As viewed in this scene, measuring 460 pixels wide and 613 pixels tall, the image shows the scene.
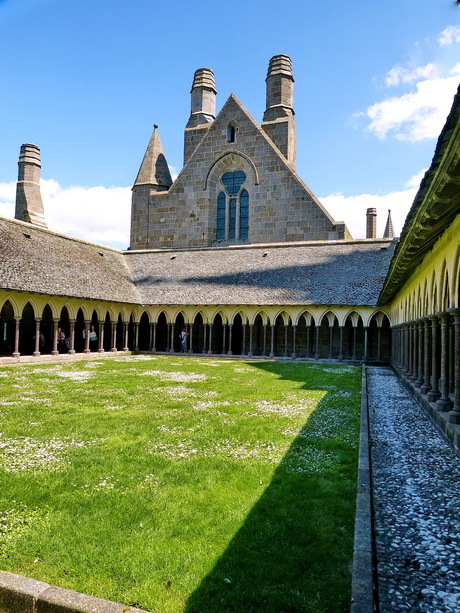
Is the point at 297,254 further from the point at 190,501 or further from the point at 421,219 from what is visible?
the point at 190,501

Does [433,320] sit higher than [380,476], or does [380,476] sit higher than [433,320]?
[433,320]

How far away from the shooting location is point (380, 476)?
5.99 meters

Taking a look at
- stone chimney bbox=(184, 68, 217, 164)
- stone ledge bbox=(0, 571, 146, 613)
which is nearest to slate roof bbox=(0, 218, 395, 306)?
stone chimney bbox=(184, 68, 217, 164)

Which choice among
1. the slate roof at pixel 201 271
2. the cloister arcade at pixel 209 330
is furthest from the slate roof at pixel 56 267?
the cloister arcade at pixel 209 330

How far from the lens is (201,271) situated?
29.1 meters

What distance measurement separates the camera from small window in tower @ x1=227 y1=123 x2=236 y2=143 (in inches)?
1331

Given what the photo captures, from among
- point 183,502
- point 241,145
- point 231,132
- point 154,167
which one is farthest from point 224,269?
point 183,502

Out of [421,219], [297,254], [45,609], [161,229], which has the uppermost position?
[161,229]

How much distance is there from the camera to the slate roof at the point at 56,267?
20.1 meters

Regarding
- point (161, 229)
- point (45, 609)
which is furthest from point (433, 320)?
point (161, 229)

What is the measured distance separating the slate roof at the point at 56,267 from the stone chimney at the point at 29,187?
9.51m

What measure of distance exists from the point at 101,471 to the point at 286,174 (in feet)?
94.5

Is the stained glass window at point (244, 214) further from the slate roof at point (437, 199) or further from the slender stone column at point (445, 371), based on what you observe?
the slender stone column at point (445, 371)

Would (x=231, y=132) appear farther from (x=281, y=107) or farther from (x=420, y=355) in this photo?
(x=420, y=355)
